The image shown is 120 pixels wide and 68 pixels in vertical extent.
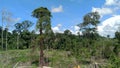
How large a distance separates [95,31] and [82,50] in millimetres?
6953

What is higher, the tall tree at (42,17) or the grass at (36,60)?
the tall tree at (42,17)

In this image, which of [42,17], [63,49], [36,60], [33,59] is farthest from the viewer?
[63,49]

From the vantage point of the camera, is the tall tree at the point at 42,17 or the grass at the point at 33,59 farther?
the grass at the point at 33,59

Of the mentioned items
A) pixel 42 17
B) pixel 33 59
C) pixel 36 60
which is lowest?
pixel 36 60

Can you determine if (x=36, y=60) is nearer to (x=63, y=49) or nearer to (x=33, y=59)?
(x=33, y=59)

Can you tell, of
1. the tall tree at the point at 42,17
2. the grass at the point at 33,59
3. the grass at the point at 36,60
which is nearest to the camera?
the tall tree at the point at 42,17

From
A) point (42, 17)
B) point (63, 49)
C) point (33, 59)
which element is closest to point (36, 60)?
point (33, 59)

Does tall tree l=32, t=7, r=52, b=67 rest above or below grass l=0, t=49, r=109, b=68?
above

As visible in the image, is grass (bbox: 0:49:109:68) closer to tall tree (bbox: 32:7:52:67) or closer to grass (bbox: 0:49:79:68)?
grass (bbox: 0:49:79:68)

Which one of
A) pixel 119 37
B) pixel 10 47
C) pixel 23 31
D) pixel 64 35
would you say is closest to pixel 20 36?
pixel 23 31

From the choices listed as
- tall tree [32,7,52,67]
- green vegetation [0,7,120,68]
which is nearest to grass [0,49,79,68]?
green vegetation [0,7,120,68]

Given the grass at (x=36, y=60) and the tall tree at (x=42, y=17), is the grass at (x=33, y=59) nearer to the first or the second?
the grass at (x=36, y=60)

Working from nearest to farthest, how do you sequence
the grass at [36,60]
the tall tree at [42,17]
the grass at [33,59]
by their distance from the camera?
the tall tree at [42,17] → the grass at [36,60] → the grass at [33,59]

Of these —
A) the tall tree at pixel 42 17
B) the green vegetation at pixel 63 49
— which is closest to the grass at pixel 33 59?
the green vegetation at pixel 63 49
